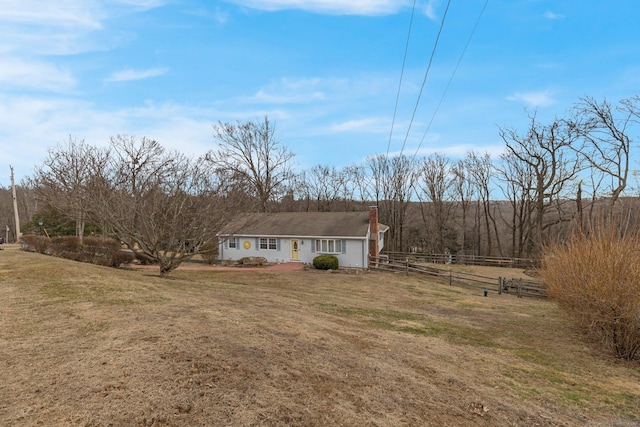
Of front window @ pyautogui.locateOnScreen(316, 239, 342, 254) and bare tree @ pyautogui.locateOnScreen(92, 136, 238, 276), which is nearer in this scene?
bare tree @ pyautogui.locateOnScreen(92, 136, 238, 276)

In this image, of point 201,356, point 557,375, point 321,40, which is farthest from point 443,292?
point 201,356

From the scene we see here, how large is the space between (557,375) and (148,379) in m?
7.67

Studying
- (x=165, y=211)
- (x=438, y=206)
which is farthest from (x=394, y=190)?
(x=165, y=211)

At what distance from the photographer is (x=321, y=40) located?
1712cm

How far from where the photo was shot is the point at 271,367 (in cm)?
559

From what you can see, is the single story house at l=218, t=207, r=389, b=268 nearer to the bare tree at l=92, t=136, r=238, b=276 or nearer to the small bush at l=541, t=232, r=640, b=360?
the bare tree at l=92, t=136, r=238, b=276

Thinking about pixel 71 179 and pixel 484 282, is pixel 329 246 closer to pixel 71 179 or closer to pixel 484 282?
pixel 484 282

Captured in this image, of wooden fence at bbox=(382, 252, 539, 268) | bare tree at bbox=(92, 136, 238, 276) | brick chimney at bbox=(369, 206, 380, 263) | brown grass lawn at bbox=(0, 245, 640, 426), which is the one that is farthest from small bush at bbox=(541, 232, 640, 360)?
wooden fence at bbox=(382, 252, 539, 268)

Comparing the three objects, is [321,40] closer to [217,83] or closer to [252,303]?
[217,83]

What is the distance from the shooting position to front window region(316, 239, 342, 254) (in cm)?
2692

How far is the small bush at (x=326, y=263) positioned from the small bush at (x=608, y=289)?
16924 mm

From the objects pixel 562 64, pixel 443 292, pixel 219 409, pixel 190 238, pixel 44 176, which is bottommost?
pixel 443 292

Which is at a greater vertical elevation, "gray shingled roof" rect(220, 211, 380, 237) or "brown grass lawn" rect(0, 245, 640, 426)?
"gray shingled roof" rect(220, 211, 380, 237)

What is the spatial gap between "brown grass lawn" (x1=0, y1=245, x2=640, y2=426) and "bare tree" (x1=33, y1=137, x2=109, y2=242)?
7.28m
